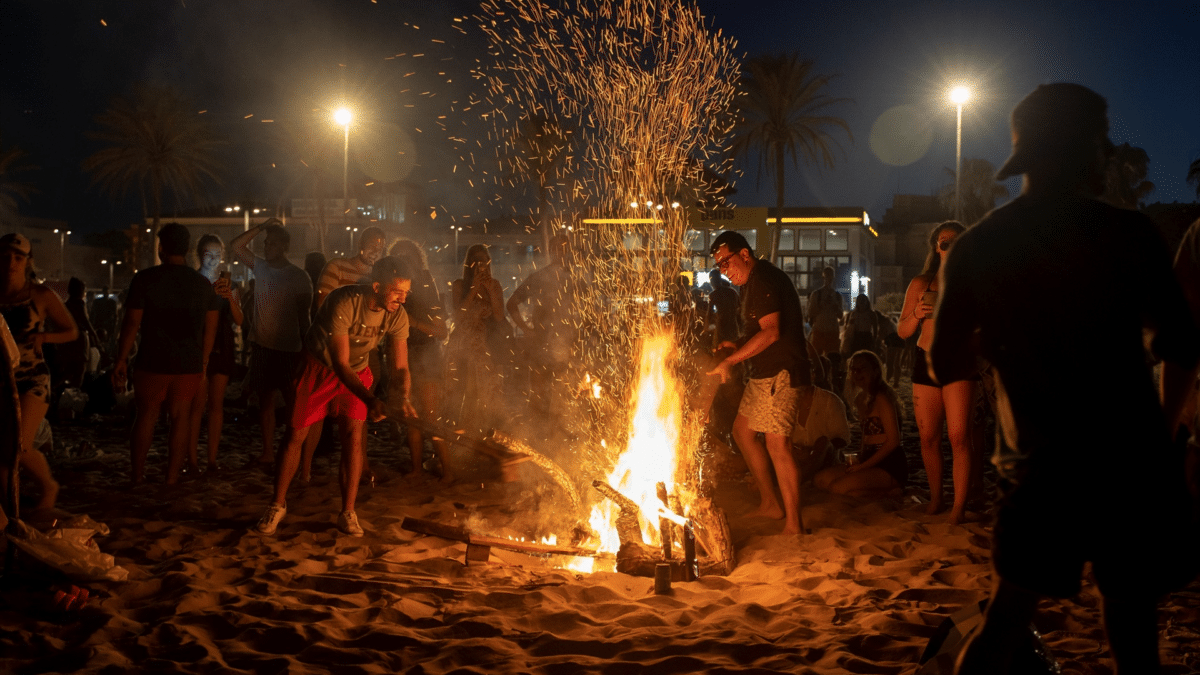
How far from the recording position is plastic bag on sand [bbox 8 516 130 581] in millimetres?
3752

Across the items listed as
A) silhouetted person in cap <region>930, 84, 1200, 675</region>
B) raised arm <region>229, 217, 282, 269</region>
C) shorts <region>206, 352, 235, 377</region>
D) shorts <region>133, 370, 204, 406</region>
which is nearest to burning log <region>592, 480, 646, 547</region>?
silhouetted person in cap <region>930, 84, 1200, 675</region>

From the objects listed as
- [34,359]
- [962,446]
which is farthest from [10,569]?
[962,446]

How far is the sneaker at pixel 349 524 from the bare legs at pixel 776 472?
8.48 ft

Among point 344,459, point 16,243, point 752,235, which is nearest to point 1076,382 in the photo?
point 344,459

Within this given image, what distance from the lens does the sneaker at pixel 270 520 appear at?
16.5ft

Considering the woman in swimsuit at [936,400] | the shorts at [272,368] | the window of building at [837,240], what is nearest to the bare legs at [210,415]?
the shorts at [272,368]

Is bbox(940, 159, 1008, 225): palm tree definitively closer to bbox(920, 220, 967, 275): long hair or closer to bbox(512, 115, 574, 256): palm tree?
bbox(512, 115, 574, 256): palm tree

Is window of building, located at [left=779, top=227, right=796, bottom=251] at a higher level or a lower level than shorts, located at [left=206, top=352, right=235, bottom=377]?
higher

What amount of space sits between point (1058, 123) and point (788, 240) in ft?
110

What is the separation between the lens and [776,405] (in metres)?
5.24

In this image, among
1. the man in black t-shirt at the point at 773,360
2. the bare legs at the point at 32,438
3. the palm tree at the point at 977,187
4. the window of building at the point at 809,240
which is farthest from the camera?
the palm tree at the point at 977,187

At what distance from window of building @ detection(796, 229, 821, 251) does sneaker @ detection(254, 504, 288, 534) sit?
31484 mm

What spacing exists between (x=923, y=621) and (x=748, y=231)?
24.5m

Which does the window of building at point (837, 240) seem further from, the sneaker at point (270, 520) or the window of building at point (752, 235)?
the sneaker at point (270, 520)
